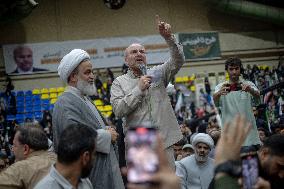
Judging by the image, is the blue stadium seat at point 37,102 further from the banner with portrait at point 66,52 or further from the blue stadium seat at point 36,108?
the banner with portrait at point 66,52

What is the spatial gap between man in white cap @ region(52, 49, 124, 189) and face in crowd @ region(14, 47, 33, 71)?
1035 centimetres

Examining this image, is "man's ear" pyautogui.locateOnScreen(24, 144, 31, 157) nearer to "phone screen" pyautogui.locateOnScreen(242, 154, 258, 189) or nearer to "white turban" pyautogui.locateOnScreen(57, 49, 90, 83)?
"white turban" pyautogui.locateOnScreen(57, 49, 90, 83)

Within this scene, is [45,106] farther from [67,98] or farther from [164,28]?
[67,98]

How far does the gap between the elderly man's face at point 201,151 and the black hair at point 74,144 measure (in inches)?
123

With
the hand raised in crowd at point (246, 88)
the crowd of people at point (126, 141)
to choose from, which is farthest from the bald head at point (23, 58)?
the hand raised in crowd at point (246, 88)

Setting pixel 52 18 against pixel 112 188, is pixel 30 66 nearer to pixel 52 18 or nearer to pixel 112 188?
pixel 52 18

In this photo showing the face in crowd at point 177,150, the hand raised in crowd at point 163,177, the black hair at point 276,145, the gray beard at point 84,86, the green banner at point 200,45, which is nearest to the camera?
the hand raised in crowd at point 163,177

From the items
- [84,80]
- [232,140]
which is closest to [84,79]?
[84,80]

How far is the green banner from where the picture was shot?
14492 millimetres

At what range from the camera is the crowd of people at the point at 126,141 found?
2076 mm

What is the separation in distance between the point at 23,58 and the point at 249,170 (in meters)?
12.5

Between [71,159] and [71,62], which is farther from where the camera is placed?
[71,62]

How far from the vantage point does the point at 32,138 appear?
3.60m

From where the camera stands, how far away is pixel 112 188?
3805 mm
